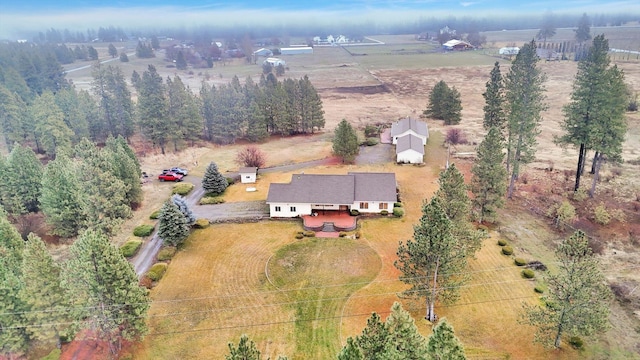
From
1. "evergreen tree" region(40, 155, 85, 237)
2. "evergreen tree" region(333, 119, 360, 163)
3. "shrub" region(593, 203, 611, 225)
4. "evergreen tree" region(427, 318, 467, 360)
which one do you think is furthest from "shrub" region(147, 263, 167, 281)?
"shrub" region(593, 203, 611, 225)

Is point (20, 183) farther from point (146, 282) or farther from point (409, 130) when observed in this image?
point (409, 130)

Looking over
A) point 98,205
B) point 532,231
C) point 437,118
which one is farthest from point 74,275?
point 437,118

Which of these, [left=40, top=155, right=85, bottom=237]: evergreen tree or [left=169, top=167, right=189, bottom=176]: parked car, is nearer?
[left=40, top=155, right=85, bottom=237]: evergreen tree

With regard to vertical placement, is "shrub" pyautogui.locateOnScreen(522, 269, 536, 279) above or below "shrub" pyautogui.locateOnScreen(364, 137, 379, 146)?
below

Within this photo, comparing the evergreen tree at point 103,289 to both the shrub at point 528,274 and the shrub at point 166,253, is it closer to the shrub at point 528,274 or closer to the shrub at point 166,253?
the shrub at point 166,253

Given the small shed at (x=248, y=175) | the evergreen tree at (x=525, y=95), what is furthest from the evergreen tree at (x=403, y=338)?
the small shed at (x=248, y=175)

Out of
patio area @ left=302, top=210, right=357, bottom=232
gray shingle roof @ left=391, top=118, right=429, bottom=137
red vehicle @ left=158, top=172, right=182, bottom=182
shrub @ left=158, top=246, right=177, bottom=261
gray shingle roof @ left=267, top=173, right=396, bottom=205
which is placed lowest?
shrub @ left=158, top=246, right=177, bottom=261

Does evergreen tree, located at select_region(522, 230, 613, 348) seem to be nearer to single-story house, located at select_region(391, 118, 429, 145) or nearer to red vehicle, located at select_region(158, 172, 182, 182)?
single-story house, located at select_region(391, 118, 429, 145)
